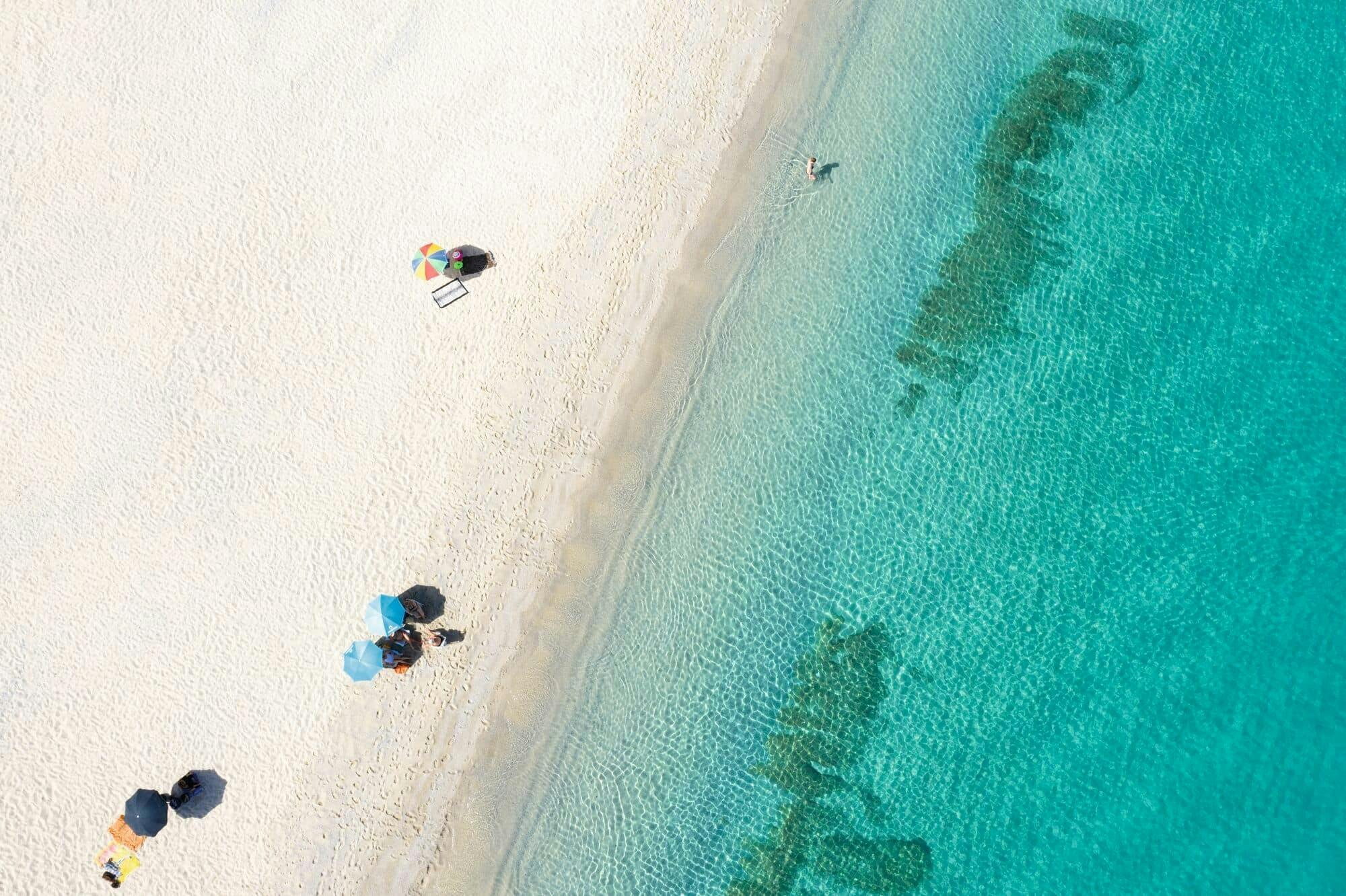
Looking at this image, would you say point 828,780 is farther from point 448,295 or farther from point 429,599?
point 448,295

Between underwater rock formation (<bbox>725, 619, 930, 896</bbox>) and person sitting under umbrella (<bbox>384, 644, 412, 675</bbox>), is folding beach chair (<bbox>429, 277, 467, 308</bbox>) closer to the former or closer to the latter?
person sitting under umbrella (<bbox>384, 644, 412, 675</bbox>)

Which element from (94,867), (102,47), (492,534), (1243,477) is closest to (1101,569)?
(1243,477)

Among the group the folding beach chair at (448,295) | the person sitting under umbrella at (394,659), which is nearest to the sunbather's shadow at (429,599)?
the person sitting under umbrella at (394,659)

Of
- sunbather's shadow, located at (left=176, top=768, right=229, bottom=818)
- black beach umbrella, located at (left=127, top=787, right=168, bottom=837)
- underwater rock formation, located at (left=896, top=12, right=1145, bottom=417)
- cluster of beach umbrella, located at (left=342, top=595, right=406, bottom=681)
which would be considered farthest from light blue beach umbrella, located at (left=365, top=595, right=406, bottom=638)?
underwater rock formation, located at (left=896, top=12, right=1145, bottom=417)

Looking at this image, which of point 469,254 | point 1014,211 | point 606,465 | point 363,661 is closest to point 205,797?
point 363,661

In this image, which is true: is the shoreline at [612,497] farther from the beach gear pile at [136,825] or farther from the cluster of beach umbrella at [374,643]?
the beach gear pile at [136,825]
